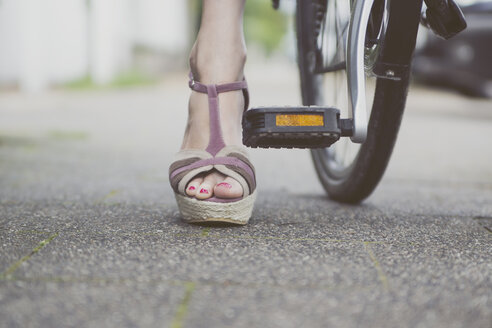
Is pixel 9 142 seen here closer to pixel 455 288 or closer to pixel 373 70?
pixel 373 70

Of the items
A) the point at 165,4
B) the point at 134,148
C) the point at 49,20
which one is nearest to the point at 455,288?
the point at 134,148

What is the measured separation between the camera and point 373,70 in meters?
1.22

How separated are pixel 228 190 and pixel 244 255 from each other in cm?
22

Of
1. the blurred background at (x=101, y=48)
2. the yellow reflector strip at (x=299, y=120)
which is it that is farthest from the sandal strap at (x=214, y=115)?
the blurred background at (x=101, y=48)

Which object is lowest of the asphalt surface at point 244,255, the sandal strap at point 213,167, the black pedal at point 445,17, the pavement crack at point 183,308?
the asphalt surface at point 244,255

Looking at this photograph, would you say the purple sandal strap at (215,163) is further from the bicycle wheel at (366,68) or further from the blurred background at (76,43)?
the blurred background at (76,43)

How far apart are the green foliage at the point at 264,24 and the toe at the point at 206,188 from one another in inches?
987

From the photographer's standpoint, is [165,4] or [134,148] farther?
[165,4]

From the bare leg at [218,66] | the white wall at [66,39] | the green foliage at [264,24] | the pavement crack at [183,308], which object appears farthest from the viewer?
the green foliage at [264,24]

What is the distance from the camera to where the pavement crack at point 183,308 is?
2.52ft

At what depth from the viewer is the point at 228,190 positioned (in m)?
1.24

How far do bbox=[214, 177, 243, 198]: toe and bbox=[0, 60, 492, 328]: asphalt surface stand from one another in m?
0.08

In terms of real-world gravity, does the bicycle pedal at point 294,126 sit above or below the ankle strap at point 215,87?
below

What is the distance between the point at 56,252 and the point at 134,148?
6.36 feet
